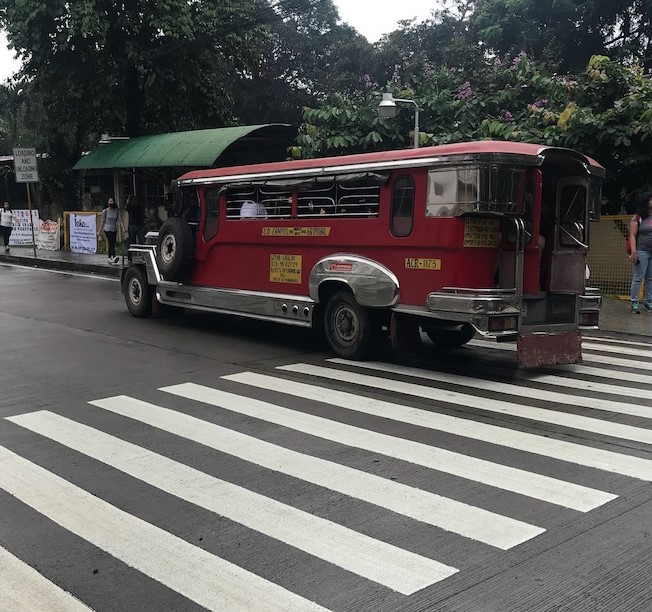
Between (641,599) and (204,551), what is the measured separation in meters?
2.14

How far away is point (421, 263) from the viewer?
8.14 metres

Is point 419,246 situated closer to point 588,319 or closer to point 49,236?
point 588,319

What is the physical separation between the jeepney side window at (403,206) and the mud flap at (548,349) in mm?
1727

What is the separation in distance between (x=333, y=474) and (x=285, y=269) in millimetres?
5132

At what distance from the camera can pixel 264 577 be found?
364 centimetres

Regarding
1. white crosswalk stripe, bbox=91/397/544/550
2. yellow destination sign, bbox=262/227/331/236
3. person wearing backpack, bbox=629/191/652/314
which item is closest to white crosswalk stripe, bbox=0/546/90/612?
white crosswalk stripe, bbox=91/397/544/550

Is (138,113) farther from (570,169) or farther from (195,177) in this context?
(570,169)

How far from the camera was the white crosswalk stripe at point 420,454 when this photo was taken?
15.4 feet

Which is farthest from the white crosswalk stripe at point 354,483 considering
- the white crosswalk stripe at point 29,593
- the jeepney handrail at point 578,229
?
the jeepney handrail at point 578,229

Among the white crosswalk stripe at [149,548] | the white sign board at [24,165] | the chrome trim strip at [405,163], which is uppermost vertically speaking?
the white sign board at [24,165]

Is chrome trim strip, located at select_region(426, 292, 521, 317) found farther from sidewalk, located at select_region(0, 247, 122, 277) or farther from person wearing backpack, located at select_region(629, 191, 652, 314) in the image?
sidewalk, located at select_region(0, 247, 122, 277)

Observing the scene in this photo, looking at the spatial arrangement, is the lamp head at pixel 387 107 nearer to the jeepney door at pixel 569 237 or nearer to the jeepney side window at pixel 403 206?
the jeepney door at pixel 569 237

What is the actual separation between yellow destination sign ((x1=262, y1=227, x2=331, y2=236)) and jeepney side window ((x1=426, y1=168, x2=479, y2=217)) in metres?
1.69

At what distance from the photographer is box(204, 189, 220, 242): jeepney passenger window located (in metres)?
11.0
